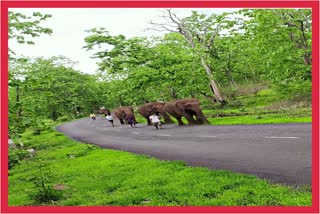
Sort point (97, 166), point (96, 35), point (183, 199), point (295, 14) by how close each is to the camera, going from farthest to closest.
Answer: point (96, 35) → point (295, 14) → point (97, 166) → point (183, 199)

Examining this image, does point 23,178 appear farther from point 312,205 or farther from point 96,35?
point 96,35

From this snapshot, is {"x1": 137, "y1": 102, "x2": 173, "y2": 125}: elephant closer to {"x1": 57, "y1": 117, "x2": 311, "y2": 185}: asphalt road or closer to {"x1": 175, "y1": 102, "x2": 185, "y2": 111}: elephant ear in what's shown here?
{"x1": 175, "y1": 102, "x2": 185, "y2": 111}: elephant ear

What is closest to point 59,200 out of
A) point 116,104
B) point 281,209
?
point 281,209

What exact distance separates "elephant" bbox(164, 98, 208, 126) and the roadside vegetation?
65.8 inches

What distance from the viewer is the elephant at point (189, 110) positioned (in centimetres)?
2848

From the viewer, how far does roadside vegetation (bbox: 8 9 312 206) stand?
8977 millimetres


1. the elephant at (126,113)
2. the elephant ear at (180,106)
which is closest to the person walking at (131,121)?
the elephant at (126,113)

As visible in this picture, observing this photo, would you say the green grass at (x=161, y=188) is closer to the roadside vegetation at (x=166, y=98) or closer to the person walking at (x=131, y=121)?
the roadside vegetation at (x=166, y=98)

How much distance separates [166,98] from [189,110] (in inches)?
912

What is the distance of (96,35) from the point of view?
31.5 meters

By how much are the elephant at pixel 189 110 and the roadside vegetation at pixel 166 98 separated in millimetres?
1671

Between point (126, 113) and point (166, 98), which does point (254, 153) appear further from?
point (166, 98)

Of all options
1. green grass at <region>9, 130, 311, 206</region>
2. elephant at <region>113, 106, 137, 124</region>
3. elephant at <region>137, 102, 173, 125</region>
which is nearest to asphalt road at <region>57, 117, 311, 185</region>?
green grass at <region>9, 130, 311, 206</region>

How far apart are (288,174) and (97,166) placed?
8.28 meters
